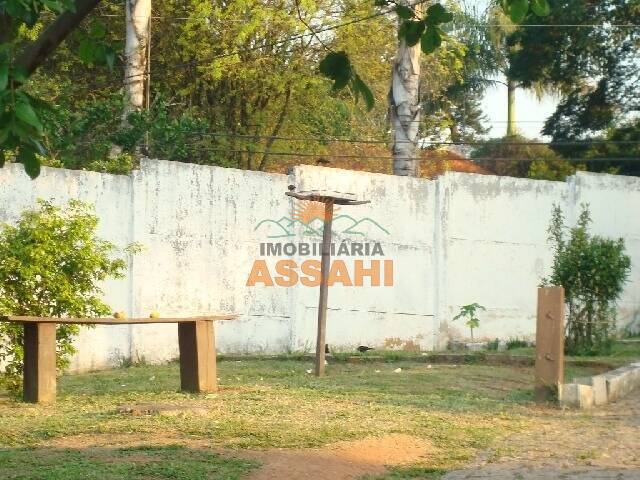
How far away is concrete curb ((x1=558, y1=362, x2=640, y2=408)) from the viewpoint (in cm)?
991

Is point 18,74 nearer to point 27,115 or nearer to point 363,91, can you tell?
point 27,115

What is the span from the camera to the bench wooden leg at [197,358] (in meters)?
10.4

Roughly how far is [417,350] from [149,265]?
15.0 feet

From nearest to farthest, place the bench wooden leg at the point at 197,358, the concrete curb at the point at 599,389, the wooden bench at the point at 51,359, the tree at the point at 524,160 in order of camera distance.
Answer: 1. the wooden bench at the point at 51,359
2. the concrete curb at the point at 599,389
3. the bench wooden leg at the point at 197,358
4. the tree at the point at 524,160

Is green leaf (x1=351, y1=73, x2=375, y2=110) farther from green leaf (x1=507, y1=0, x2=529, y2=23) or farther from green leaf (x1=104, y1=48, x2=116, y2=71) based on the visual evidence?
green leaf (x1=104, y1=48, x2=116, y2=71)

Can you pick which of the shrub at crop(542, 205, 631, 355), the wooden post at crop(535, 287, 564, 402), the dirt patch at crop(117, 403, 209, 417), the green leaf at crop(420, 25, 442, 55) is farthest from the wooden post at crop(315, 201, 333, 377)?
the green leaf at crop(420, 25, 442, 55)

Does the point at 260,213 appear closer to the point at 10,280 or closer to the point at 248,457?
the point at 10,280

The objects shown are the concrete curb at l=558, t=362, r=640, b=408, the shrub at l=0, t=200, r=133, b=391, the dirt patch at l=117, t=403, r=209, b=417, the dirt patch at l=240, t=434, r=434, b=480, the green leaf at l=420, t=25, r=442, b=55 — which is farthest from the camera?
the shrub at l=0, t=200, r=133, b=391

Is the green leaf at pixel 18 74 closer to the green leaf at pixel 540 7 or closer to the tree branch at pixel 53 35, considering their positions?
the tree branch at pixel 53 35

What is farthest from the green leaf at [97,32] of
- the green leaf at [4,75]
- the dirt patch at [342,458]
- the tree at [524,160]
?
the tree at [524,160]

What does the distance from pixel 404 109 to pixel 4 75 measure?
1504 cm

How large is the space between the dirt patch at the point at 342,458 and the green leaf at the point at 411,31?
269cm

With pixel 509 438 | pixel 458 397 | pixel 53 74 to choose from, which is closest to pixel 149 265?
A: pixel 458 397

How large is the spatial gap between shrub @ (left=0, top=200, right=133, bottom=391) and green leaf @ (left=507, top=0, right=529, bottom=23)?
6405 mm
